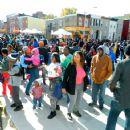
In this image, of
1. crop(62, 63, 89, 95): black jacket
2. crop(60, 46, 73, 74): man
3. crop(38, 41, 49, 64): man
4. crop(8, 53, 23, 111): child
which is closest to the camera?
crop(62, 63, 89, 95): black jacket

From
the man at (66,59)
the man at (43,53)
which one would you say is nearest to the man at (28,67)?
the man at (66,59)

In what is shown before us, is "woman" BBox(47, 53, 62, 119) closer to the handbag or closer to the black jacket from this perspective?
the handbag

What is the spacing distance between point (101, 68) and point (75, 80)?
1.06m

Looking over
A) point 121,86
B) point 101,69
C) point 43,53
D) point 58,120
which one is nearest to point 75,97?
point 58,120

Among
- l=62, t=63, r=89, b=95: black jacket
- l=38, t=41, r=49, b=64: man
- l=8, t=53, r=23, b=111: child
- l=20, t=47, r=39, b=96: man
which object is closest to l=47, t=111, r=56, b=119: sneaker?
l=62, t=63, r=89, b=95: black jacket

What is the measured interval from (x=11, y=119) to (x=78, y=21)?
43.6 metres

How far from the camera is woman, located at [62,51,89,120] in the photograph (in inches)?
215

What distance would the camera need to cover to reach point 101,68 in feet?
20.5

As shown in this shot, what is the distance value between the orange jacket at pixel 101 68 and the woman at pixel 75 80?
0.59 meters

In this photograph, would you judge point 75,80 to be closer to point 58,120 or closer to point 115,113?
point 58,120

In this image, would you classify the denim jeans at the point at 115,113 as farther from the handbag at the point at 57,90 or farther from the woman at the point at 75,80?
the handbag at the point at 57,90

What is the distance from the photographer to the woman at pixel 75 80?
17.9 ft

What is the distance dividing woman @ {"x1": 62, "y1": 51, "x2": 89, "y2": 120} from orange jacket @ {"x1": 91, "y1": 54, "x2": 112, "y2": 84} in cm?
59

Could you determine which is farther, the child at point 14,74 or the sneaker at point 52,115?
the child at point 14,74
